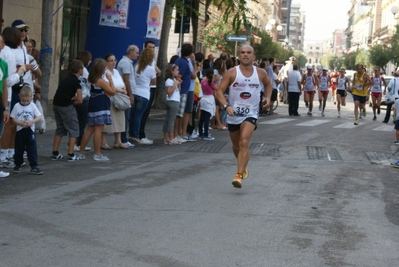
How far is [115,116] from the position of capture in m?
14.0

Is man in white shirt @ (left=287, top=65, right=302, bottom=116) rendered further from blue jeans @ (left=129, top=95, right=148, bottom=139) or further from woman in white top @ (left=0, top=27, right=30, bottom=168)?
woman in white top @ (left=0, top=27, right=30, bottom=168)

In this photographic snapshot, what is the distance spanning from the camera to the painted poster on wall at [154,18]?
65.2 ft

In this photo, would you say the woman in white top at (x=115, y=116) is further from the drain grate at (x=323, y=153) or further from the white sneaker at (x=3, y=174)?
the white sneaker at (x=3, y=174)

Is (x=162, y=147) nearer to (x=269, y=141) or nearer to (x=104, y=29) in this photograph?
(x=269, y=141)

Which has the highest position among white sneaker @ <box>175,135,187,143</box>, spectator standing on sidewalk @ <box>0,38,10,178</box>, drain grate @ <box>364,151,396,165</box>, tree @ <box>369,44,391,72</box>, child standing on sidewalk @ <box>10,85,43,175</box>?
tree @ <box>369,44,391,72</box>

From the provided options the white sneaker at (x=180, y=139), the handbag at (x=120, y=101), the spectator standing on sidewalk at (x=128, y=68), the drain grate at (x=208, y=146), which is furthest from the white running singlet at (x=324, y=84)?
the handbag at (x=120, y=101)

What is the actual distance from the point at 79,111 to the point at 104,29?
6.82 m

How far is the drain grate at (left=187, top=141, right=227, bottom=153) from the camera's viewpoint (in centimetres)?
1462

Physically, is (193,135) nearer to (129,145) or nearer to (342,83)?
(129,145)

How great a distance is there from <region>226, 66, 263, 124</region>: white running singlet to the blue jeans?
4875 millimetres

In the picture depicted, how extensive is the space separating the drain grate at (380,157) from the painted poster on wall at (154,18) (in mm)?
6764

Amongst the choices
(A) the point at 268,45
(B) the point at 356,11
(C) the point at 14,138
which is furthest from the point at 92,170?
(B) the point at 356,11

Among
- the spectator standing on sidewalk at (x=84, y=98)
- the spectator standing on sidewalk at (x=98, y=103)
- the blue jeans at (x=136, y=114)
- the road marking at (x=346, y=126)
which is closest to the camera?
the spectator standing on sidewalk at (x=98, y=103)

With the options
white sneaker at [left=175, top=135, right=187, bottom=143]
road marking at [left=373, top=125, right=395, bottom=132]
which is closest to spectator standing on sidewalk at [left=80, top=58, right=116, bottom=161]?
white sneaker at [left=175, top=135, right=187, bottom=143]
